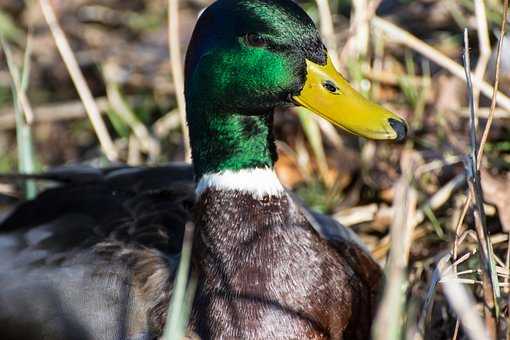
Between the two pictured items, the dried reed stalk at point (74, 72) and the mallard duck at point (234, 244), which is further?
the dried reed stalk at point (74, 72)

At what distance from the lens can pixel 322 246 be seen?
3.28m

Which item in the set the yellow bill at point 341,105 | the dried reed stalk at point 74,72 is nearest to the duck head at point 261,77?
the yellow bill at point 341,105

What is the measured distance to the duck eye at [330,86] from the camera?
3045 millimetres

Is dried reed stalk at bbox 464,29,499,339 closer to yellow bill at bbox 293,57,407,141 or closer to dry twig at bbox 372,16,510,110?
yellow bill at bbox 293,57,407,141

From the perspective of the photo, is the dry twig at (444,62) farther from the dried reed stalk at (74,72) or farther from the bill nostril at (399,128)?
the dried reed stalk at (74,72)

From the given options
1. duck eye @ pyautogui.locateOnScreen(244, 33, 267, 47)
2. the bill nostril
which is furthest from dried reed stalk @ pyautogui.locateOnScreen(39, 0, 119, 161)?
the bill nostril

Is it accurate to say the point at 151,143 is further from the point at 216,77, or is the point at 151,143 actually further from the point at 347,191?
the point at 216,77

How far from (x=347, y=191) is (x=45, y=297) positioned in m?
1.87

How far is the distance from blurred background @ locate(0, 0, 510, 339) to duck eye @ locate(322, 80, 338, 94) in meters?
0.50

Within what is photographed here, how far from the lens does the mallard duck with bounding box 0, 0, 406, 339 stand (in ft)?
9.98

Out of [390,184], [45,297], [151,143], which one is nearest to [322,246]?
[45,297]

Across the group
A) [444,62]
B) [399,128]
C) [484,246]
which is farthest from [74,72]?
[484,246]

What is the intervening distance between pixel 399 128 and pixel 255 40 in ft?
1.62

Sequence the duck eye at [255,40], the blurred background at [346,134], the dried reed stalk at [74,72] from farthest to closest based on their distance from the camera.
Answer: the dried reed stalk at [74,72] → the blurred background at [346,134] → the duck eye at [255,40]
